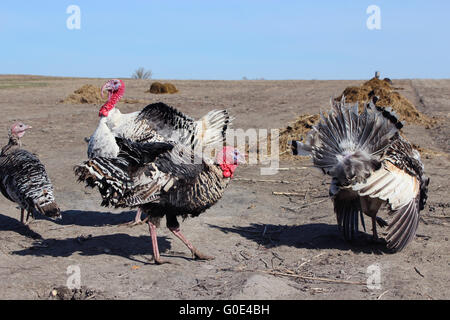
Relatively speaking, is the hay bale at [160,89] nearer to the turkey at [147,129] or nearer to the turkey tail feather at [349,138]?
the turkey at [147,129]

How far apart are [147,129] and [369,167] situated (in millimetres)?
3452

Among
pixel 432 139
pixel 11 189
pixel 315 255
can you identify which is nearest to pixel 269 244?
pixel 315 255

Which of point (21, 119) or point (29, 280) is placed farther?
point (21, 119)

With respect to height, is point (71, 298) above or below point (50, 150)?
below

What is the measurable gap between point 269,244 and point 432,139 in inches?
334

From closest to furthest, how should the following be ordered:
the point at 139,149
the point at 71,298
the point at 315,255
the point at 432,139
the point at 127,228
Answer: the point at 71,298
the point at 139,149
the point at 315,255
the point at 127,228
the point at 432,139

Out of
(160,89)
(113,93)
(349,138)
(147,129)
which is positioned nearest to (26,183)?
(147,129)

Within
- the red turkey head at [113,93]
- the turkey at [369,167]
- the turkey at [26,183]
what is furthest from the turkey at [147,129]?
the turkey at [369,167]

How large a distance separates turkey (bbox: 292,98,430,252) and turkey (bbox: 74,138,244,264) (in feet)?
3.43

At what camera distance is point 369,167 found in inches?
205

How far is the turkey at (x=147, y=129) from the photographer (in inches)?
279

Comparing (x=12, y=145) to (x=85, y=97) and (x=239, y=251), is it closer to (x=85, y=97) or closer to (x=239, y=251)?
(x=239, y=251)

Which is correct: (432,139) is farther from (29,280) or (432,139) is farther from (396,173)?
(29,280)

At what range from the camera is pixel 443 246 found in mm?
5703
